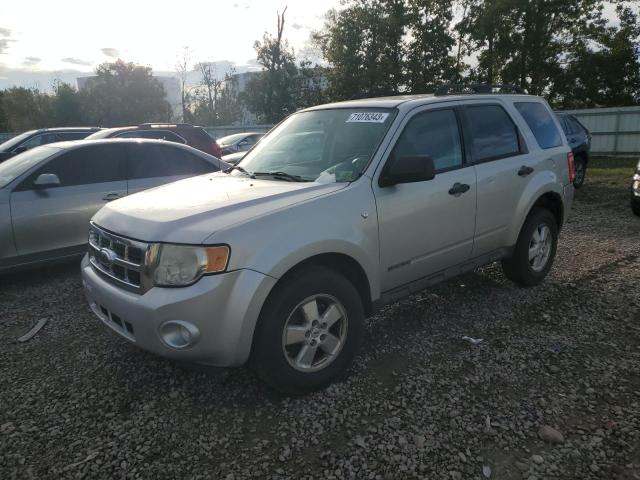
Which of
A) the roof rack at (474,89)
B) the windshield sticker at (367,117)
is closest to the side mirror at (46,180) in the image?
the windshield sticker at (367,117)

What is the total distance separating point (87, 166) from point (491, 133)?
14.3 ft

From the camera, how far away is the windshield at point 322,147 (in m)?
3.29

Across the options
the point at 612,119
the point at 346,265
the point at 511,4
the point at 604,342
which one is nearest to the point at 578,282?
the point at 604,342

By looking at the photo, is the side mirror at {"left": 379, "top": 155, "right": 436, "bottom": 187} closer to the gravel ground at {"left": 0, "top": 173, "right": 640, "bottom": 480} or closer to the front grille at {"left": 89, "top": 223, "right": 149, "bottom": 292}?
the gravel ground at {"left": 0, "top": 173, "right": 640, "bottom": 480}

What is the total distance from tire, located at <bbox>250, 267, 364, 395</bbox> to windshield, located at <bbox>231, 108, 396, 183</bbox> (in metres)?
0.78

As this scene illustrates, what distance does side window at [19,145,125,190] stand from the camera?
5134 mm

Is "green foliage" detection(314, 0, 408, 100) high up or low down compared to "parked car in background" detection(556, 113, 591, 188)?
up

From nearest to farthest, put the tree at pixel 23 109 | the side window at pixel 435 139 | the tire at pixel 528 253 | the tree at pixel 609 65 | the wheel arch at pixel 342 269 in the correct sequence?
the wheel arch at pixel 342 269 → the side window at pixel 435 139 → the tire at pixel 528 253 → the tree at pixel 609 65 → the tree at pixel 23 109

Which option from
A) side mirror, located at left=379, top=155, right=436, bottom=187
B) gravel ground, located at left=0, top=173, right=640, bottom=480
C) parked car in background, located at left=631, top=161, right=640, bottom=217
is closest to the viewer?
gravel ground, located at left=0, top=173, right=640, bottom=480

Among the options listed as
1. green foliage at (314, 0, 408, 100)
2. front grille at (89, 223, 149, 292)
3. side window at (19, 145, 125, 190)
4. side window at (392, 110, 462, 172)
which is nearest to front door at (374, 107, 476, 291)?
side window at (392, 110, 462, 172)

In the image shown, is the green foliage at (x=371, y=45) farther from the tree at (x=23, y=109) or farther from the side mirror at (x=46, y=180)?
the tree at (x=23, y=109)

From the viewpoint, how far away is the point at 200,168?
636 centimetres

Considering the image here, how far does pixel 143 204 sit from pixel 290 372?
1.47 m

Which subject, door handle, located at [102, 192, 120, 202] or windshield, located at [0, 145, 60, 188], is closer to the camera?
windshield, located at [0, 145, 60, 188]
